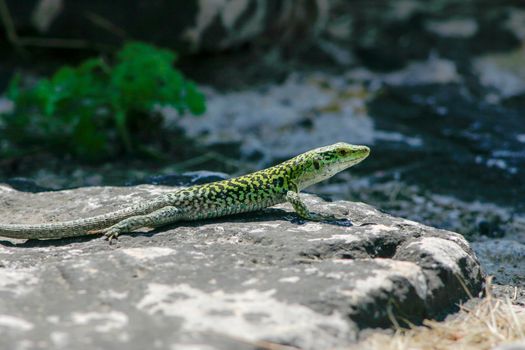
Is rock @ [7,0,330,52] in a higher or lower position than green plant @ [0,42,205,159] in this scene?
higher

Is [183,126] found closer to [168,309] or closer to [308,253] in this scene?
[308,253]

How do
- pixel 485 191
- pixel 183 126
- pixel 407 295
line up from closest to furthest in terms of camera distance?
pixel 407 295 → pixel 485 191 → pixel 183 126

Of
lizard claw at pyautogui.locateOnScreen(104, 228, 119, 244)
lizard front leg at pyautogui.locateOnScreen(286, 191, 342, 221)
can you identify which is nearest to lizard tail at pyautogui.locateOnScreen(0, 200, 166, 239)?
lizard claw at pyautogui.locateOnScreen(104, 228, 119, 244)

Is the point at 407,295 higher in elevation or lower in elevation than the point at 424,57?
lower

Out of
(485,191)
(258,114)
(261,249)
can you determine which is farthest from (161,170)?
(261,249)

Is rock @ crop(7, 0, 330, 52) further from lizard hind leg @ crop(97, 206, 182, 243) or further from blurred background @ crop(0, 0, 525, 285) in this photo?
lizard hind leg @ crop(97, 206, 182, 243)

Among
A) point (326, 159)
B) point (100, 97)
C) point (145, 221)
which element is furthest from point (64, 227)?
point (100, 97)

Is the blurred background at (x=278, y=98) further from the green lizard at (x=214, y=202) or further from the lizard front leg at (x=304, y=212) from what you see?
the lizard front leg at (x=304, y=212)

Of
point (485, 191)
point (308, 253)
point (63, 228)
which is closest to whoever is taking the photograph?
point (308, 253)
